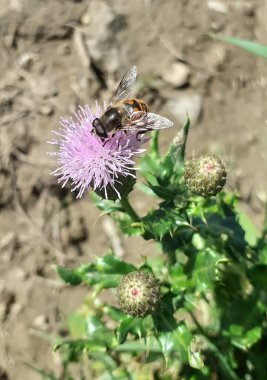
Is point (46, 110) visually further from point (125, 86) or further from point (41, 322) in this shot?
point (125, 86)

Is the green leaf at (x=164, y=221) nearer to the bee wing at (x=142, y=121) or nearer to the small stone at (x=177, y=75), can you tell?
the bee wing at (x=142, y=121)

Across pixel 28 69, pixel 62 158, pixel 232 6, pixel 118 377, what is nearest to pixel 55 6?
pixel 28 69

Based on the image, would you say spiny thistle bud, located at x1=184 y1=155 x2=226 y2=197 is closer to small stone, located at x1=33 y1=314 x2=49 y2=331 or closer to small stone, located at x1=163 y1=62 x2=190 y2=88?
small stone, located at x1=33 y1=314 x2=49 y2=331

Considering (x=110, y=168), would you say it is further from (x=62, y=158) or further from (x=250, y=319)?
(x=250, y=319)

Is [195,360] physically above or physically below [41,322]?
above

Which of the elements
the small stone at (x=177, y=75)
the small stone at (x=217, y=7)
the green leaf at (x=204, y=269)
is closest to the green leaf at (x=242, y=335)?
the green leaf at (x=204, y=269)

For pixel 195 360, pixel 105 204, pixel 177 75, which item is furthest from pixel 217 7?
pixel 195 360
